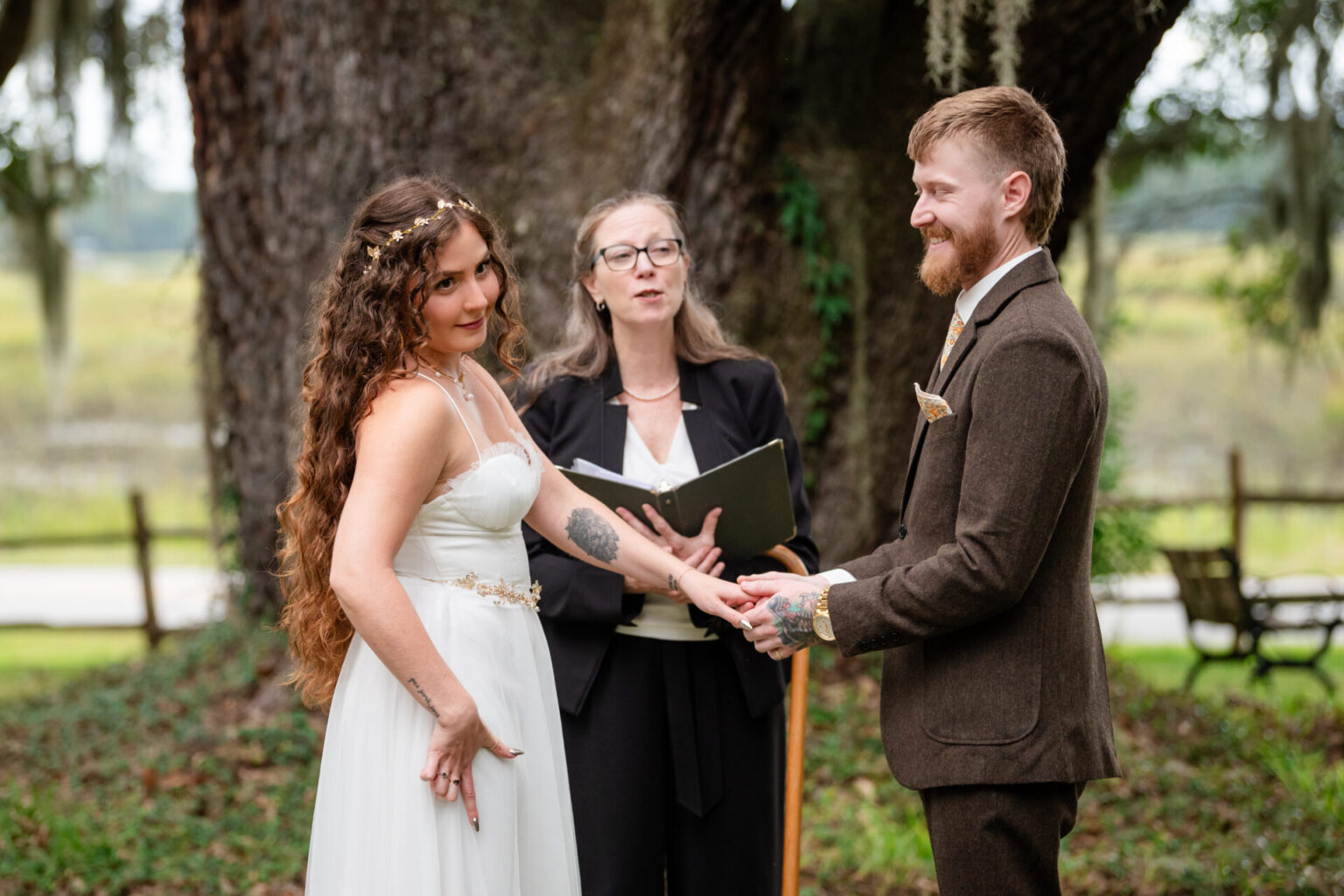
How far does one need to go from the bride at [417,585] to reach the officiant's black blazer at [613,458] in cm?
39

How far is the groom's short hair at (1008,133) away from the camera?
2004mm

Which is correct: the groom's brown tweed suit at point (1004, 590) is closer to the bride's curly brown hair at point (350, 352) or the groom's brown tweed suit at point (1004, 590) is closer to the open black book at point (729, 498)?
the open black book at point (729, 498)

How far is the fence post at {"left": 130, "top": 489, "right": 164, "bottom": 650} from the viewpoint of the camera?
8914 mm

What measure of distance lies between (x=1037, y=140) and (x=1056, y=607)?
82 centimetres

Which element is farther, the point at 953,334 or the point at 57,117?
the point at 57,117

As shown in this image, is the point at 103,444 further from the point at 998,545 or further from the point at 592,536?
the point at 998,545

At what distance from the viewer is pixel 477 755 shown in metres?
2.12

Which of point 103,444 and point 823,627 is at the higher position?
point 103,444

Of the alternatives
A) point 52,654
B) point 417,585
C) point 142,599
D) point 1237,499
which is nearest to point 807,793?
point 417,585

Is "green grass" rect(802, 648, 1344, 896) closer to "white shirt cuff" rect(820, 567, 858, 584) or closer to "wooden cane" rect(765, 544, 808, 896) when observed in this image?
"wooden cane" rect(765, 544, 808, 896)

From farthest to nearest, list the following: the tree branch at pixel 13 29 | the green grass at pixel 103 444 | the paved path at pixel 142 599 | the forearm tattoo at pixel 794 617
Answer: the green grass at pixel 103 444 < the paved path at pixel 142 599 < the tree branch at pixel 13 29 < the forearm tattoo at pixel 794 617

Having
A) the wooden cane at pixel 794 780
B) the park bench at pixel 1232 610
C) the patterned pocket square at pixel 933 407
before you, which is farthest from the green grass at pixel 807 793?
the patterned pocket square at pixel 933 407

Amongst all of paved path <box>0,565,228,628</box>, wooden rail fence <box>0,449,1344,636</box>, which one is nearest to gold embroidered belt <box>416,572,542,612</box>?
wooden rail fence <box>0,449,1344,636</box>

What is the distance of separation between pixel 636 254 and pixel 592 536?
711 millimetres
